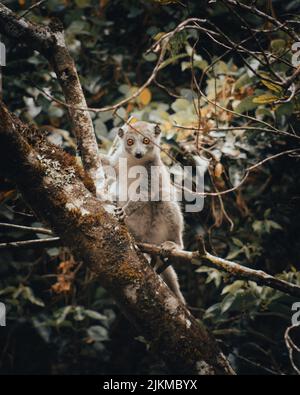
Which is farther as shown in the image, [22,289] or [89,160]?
[22,289]

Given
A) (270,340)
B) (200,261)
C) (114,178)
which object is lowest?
(270,340)

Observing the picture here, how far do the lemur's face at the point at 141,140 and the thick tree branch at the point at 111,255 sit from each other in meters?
2.03

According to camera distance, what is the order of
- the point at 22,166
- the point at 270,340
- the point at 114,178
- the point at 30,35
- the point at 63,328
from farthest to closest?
the point at 63,328, the point at 114,178, the point at 270,340, the point at 30,35, the point at 22,166

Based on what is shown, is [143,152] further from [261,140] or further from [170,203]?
[261,140]

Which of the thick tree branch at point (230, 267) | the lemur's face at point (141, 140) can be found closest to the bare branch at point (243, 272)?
the thick tree branch at point (230, 267)

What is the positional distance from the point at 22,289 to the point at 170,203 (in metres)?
1.92

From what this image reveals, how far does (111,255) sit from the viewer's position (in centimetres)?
366

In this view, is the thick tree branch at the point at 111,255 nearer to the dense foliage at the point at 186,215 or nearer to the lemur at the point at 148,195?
the dense foliage at the point at 186,215

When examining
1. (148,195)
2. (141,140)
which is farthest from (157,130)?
(148,195)

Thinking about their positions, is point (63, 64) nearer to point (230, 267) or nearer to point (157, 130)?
point (157, 130)

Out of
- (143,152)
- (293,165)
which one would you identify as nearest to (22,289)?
(143,152)

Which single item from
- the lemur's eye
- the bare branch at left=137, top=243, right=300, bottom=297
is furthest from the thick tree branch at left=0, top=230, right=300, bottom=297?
the lemur's eye

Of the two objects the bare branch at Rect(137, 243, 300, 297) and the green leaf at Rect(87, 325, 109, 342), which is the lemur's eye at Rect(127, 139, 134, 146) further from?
the green leaf at Rect(87, 325, 109, 342)

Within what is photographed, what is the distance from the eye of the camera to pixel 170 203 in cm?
565
